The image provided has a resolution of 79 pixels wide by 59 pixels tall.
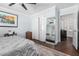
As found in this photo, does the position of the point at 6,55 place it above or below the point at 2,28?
below

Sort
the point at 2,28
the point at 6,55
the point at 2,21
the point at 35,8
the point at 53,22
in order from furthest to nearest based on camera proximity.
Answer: the point at 53,22, the point at 35,8, the point at 2,28, the point at 2,21, the point at 6,55

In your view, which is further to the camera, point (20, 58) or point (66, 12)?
point (66, 12)

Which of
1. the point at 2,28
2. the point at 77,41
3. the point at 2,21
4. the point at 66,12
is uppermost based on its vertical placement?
the point at 66,12

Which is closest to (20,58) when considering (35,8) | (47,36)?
(35,8)

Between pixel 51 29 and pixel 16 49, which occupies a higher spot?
pixel 51 29

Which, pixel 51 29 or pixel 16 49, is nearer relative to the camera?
pixel 16 49

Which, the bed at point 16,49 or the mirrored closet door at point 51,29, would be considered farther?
the mirrored closet door at point 51,29

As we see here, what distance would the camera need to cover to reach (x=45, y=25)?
2840mm

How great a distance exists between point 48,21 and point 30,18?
113 cm

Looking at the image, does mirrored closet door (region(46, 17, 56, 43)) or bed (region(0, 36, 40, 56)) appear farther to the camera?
mirrored closet door (region(46, 17, 56, 43))

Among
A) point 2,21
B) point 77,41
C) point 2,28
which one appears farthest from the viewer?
point 77,41

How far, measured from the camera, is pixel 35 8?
231 cm

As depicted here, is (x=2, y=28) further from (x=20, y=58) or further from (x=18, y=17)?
(x=20, y=58)

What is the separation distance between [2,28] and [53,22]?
6.19 feet
